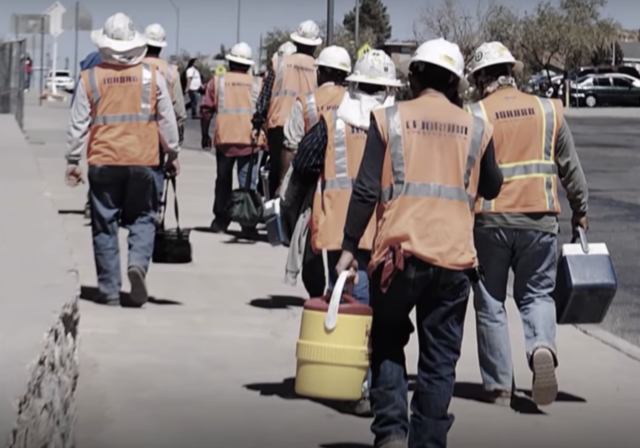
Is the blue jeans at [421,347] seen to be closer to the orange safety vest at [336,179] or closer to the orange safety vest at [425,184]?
the orange safety vest at [425,184]

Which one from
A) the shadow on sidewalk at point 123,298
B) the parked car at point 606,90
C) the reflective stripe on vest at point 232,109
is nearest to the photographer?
the shadow on sidewalk at point 123,298

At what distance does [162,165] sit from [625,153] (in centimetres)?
2082

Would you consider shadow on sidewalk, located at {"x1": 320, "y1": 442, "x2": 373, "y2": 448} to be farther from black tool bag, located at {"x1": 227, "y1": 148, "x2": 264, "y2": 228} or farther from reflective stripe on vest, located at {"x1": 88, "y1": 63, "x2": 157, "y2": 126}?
black tool bag, located at {"x1": 227, "y1": 148, "x2": 264, "y2": 228}

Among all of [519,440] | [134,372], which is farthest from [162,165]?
[519,440]

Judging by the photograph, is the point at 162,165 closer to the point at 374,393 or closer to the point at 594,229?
the point at 374,393

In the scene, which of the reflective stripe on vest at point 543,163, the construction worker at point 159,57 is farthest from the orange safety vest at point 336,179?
the construction worker at point 159,57

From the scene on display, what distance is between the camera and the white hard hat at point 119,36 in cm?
991

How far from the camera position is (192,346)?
29.2 ft

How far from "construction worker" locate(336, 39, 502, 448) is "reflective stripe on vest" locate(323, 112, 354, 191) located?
139cm

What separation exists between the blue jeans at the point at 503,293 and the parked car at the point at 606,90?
60.2 metres

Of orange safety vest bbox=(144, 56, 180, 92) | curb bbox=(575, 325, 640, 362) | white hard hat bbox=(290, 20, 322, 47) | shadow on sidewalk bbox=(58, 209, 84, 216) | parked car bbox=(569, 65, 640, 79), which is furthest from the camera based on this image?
parked car bbox=(569, 65, 640, 79)

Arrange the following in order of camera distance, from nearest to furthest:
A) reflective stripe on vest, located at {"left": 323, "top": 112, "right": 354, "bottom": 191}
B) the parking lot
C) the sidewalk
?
the sidewalk < reflective stripe on vest, located at {"left": 323, "top": 112, "right": 354, "bottom": 191} < the parking lot

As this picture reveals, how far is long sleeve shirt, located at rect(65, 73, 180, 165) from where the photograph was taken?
1001 cm

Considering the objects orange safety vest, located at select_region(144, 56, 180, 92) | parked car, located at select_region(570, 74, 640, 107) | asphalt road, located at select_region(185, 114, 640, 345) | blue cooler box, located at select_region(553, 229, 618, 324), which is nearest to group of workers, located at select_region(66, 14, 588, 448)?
blue cooler box, located at select_region(553, 229, 618, 324)
